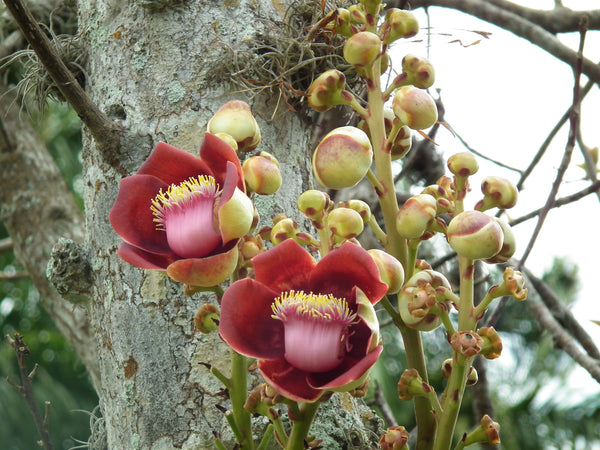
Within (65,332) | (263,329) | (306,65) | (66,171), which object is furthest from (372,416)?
(66,171)

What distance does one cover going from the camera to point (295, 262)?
76 centimetres

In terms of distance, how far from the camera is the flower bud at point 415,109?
2.92 ft

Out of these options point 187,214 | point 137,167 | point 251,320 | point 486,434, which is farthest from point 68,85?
point 486,434

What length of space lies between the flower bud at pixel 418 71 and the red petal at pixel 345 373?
1.29ft

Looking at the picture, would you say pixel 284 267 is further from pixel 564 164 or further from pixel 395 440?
pixel 564 164

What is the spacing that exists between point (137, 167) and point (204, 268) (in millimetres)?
533

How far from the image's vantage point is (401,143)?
987mm

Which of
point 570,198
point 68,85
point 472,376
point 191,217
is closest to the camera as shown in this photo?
point 191,217

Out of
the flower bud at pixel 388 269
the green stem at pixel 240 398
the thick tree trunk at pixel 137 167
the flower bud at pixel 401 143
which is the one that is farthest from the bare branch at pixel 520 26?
the green stem at pixel 240 398

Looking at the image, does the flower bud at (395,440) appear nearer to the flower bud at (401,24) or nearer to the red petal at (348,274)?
the red petal at (348,274)

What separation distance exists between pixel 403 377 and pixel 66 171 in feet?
13.1

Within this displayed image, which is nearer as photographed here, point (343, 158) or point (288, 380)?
point (288, 380)

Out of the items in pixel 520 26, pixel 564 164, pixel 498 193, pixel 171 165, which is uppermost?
pixel 171 165

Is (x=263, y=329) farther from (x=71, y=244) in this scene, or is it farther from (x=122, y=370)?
(x=71, y=244)
